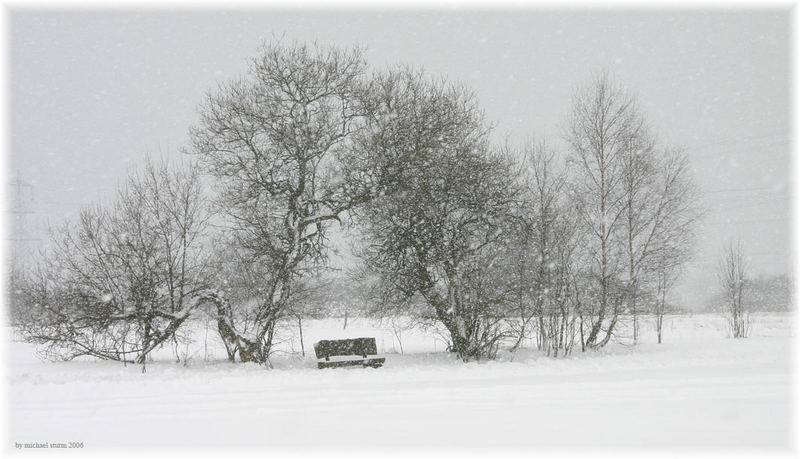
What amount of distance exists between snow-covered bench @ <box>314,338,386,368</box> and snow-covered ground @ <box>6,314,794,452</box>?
3.80ft

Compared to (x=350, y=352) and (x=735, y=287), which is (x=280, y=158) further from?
(x=735, y=287)

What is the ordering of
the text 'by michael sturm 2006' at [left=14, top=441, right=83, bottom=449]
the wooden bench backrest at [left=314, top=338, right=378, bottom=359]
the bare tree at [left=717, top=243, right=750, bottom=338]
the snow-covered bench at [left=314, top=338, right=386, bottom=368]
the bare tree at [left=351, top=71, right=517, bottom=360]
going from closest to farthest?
1. the text 'by michael sturm 2006' at [left=14, top=441, right=83, bottom=449]
2. the snow-covered bench at [left=314, top=338, right=386, bottom=368]
3. the wooden bench backrest at [left=314, top=338, right=378, bottom=359]
4. the bare tree at [left=351, top=71, right=517, bottom=360]
5. the bare tree at [left=717, top=243, right=750, bottom=338]

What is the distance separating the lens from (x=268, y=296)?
48.3 ft

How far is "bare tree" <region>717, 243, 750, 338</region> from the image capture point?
2253 cm

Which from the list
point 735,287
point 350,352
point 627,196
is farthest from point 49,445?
point 735,287

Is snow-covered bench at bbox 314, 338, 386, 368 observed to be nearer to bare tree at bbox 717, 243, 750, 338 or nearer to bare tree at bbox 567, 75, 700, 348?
bare tree at bbox 567, 75, 700, 348

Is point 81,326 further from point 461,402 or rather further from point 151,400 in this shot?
point 461,402

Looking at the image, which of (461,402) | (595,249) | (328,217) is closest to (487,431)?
(461,402)

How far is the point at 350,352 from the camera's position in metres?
13.9

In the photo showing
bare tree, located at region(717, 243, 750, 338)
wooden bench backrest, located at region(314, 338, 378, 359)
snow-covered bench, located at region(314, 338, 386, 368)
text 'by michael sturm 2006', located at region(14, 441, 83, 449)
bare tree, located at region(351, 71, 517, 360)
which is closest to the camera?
text 'by michael sturm 2006', located at region(14, 441, 83, 449)

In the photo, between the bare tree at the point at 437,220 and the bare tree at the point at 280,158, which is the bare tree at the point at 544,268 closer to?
the bare tree at the point at 437,220

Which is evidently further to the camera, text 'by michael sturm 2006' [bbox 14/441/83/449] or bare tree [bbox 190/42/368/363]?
bare tree [bbox 190/42/368/363]

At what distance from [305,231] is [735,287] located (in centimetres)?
1870

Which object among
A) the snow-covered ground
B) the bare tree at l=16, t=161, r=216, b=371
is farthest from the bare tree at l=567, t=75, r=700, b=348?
the bare tree at l=16, t=161, r=216, b=371
